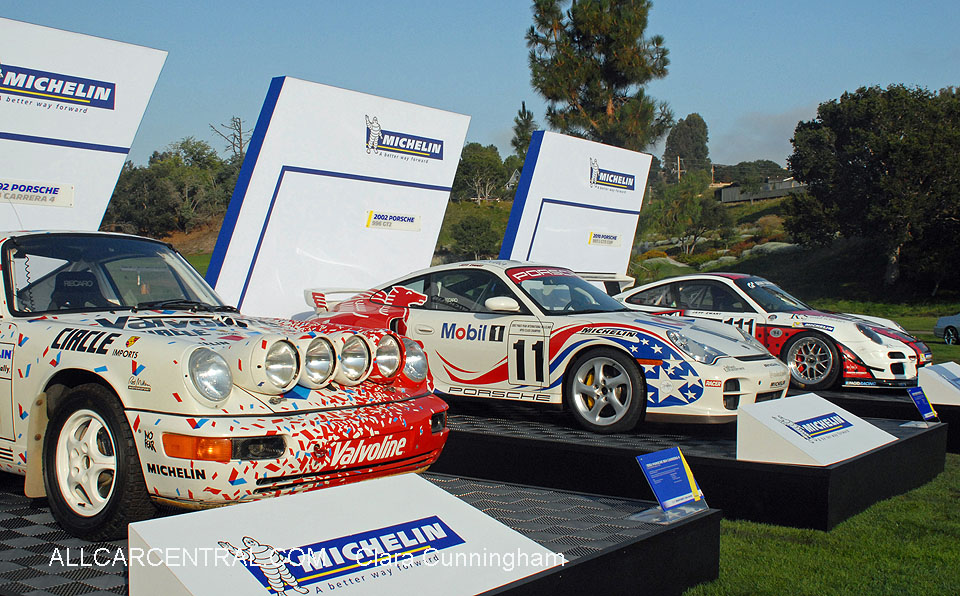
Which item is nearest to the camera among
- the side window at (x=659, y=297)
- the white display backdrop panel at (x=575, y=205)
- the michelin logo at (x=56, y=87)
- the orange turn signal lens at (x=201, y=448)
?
the orange turn signal lens at (x=201, y=448)

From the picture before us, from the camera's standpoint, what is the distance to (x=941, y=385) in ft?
22.5

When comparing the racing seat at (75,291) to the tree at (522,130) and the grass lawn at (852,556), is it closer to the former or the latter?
the grass lawn at (852,556)

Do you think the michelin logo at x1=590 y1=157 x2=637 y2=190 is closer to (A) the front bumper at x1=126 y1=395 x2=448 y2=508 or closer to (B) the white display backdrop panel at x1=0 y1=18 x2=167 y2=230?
(B) the white display backdrop panel at x1=0 y1=18 x2=167 y2=230

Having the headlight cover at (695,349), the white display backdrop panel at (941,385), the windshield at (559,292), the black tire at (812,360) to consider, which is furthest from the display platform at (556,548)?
the black tire at (812,360)

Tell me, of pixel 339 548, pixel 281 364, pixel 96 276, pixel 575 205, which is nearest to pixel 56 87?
pixel 96 276

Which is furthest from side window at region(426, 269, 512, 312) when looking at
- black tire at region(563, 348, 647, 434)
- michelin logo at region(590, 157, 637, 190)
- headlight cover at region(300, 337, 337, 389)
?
michelin logo at region(590, 157, 637, 190)

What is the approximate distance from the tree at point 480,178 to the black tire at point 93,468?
208ft

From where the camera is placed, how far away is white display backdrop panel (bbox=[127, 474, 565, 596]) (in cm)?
210

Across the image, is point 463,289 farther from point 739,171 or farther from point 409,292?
point 739,171

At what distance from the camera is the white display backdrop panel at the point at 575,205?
1219 centimetres

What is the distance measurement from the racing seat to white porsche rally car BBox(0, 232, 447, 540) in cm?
1

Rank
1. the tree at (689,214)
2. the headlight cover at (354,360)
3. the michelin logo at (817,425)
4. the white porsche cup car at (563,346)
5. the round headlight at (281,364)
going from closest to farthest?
the round headlight at (281,364)
the headlight cover at (354,360)
the michelin logo at (817,425)
the white porsche cup car at (563,346)
the tree at (689,214)

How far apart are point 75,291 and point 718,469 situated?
11.7 feet

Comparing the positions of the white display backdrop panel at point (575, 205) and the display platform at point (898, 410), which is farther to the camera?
the white display backdrop panel at point (575, 205)
